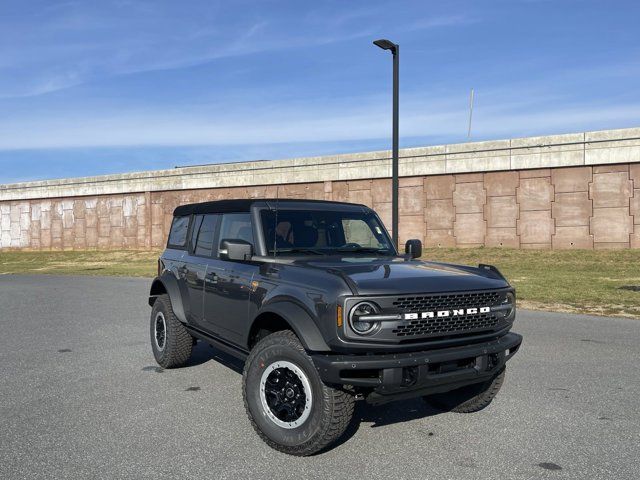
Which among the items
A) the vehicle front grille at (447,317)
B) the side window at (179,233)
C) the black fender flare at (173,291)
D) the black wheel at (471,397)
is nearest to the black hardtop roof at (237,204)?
the side window at (179,233)

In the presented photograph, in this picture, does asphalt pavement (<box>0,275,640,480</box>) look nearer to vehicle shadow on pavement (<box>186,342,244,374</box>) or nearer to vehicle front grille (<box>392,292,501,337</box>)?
vehicle shadow on pavement (<box>186,342,244,374</box>)

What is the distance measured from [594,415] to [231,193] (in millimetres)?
30300

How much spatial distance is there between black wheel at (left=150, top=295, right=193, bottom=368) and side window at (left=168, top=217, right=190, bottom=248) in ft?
2.19

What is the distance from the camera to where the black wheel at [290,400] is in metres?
3.98

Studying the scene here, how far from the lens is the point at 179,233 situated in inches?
275

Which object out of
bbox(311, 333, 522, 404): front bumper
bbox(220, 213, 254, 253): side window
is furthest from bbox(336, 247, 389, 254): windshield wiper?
bbox(311, 333, 522, 404): front bumper

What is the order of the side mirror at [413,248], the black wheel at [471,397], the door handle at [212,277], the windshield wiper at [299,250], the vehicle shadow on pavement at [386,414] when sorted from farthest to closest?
the side mirror at [413,248], the door handle at [212,277], the windshield wiper at [299,250], the black wheel at [471,397], the vehicle shadow on pavement at [386,414]

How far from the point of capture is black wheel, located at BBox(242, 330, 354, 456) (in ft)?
13.1

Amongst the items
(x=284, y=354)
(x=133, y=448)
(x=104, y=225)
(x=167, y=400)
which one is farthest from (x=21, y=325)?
(x=104, y=225)

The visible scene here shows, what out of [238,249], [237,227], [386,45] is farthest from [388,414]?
[386,45]

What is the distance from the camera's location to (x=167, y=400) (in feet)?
18.2

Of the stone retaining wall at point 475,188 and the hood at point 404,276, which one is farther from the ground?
the stone retaining wall at point 475,188

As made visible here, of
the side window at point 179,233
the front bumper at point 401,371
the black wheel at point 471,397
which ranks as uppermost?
the side window at point 179,233

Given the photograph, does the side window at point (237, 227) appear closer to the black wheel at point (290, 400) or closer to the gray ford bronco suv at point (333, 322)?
the gray ford bronco suv at point (333, 322)
